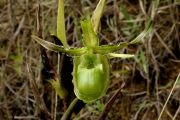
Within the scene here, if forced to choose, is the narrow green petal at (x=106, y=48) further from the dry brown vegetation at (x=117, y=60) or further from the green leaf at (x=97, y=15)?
the dry brown vegetation at (x=117, y=60)

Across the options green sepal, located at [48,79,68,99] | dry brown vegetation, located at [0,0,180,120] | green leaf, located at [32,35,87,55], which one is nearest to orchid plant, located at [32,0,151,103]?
green leaf, located at [32,35,87,55]

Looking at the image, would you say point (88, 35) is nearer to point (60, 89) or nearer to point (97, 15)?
point (97, 15)

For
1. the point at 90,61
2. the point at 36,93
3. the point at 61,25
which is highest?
the point at 61,25

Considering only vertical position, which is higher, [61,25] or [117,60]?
[61,25]

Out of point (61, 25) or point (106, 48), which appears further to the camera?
point (61, 25)

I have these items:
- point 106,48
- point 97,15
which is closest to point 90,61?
point 106,48

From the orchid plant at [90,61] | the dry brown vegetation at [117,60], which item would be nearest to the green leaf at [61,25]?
the orchid plant at [90,61]

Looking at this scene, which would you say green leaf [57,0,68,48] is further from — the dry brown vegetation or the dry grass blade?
the dry brown vegetation
